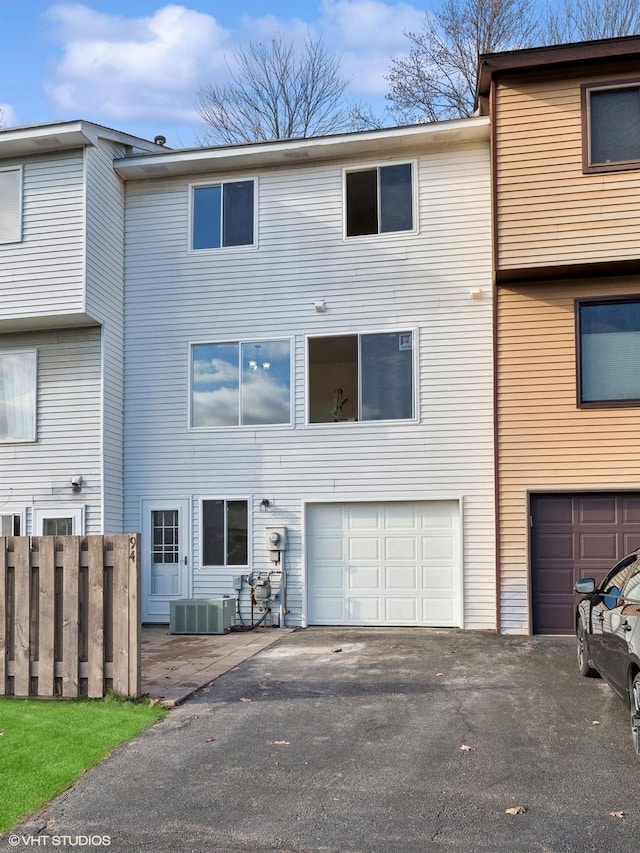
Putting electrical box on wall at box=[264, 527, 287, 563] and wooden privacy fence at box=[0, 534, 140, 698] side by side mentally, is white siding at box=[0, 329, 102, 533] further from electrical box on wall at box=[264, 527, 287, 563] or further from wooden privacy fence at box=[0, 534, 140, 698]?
wooden privacy fence at box=[0, 534, 140, 698]

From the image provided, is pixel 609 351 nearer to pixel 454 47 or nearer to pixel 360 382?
pixel 360 382

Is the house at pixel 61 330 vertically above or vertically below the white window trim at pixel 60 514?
above

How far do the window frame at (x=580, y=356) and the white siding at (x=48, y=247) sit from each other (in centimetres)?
713

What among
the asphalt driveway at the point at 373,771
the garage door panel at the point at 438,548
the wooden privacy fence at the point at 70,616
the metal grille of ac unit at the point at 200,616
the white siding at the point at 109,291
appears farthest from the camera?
the white siding at the point at 109,291

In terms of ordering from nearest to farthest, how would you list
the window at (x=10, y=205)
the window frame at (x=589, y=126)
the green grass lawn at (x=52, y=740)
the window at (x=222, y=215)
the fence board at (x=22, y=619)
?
the green grass lawn at (x=52, y=740), the fence board at (x=22, y=619), the window frame at (x=589, y=126), the window at (x=10, y=205), the window at (x=222, y=215)

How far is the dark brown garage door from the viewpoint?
10633 millimetres

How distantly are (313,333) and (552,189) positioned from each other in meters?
4.06

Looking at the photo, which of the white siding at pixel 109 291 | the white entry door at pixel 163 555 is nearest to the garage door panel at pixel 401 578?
the white entry door at pixel 163 555

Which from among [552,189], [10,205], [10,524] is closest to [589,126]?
[552,189]

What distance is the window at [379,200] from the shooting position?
12336mm

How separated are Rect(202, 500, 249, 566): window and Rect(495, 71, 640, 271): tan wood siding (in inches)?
215

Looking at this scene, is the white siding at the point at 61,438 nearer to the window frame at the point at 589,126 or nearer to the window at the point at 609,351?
the window at the point at 609,351

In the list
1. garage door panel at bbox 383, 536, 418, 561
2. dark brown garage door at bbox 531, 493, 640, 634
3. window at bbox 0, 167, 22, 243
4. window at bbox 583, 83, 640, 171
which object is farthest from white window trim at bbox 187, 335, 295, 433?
window at bbox 583, 83, 640, 171

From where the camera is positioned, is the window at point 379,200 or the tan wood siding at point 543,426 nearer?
the tan wood siding at point 543,426
